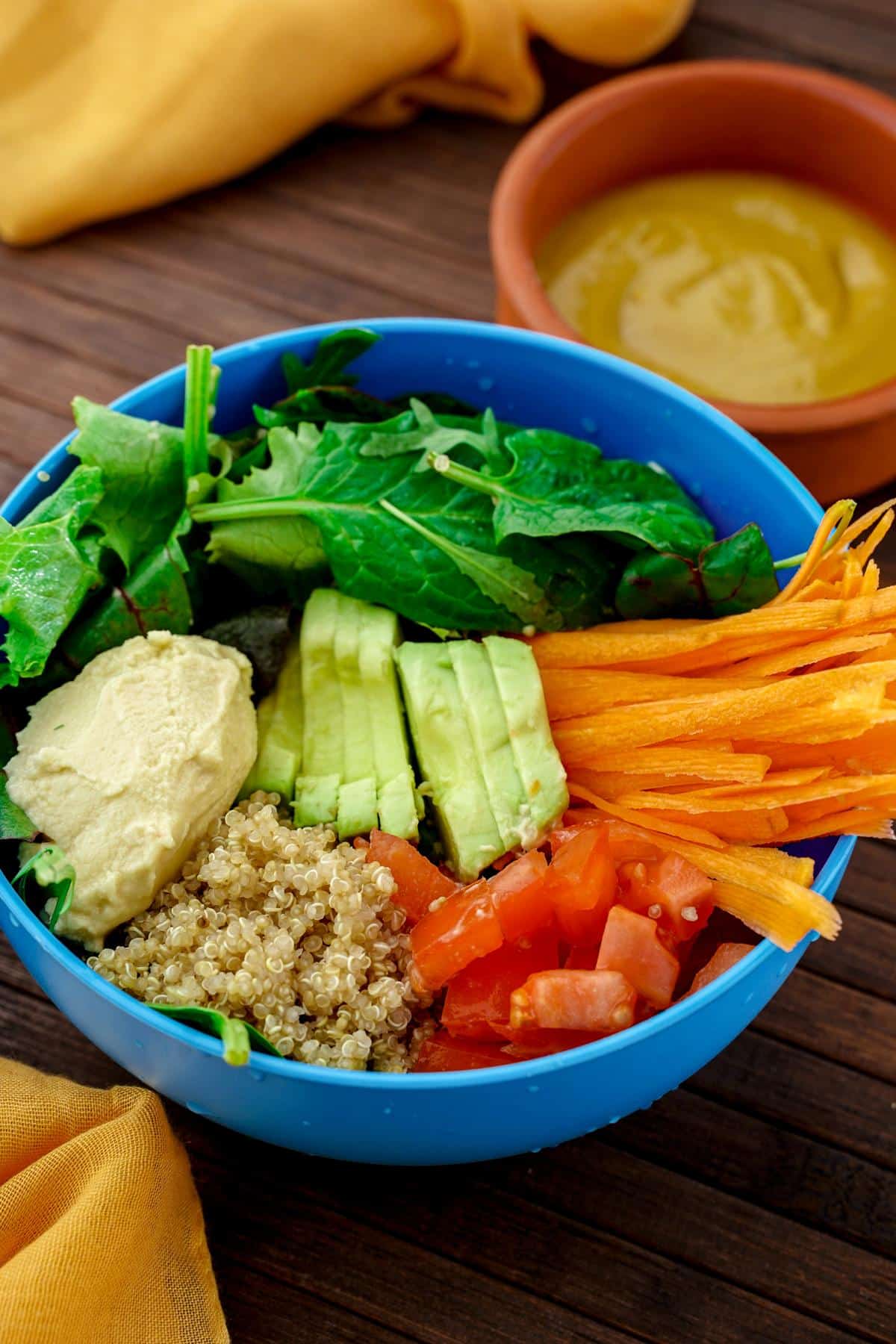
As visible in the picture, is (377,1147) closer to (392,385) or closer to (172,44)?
(392,385)

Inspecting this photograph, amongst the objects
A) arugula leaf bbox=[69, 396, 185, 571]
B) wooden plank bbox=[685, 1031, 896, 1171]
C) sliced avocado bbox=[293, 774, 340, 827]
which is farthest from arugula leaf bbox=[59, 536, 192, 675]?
wooden plank bbox=[685, 1031, 896, 1171]

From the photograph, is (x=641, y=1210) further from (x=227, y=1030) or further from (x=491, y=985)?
(x=227, y=1030)

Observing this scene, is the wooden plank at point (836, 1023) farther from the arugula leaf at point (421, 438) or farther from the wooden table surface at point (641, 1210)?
the arugula leaf at point (421, 438)

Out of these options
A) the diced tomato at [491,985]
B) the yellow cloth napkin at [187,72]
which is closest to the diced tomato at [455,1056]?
the diced tomato at [491,985]

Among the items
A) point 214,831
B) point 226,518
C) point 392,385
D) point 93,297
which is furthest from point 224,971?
point 93,297

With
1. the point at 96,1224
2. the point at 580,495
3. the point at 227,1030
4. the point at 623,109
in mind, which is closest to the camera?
the point at 227,1030

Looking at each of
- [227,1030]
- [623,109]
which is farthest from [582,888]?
[623,109]
